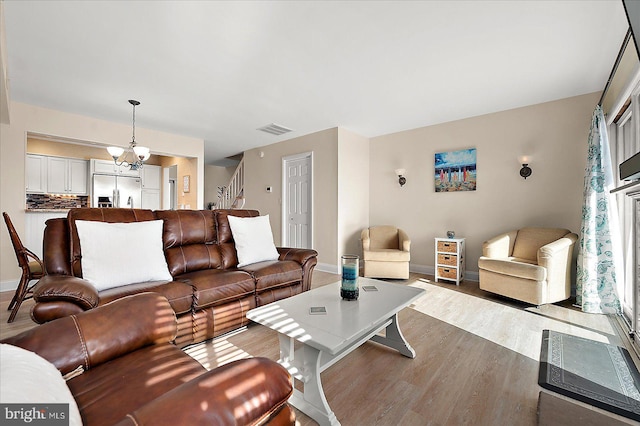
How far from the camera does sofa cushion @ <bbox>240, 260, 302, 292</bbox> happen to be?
2596mm

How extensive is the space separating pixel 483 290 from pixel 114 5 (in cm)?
474

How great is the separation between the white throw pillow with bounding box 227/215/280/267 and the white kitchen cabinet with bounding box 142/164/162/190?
4.99 metres

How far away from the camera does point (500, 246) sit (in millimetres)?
3686

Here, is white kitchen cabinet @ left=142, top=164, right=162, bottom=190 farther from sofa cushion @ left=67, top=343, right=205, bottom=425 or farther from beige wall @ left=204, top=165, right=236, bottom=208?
sofa cushion @ left=67, top=343, right=205, bottom=425

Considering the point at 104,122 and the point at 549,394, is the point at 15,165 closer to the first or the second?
the point at 104,122

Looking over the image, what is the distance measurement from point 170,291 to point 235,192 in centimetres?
548

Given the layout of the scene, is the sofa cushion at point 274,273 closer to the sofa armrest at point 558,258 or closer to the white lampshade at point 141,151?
the white lampshade at point 141,151

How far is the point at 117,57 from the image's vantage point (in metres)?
2.71

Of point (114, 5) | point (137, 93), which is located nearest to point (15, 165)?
point (137, 93)

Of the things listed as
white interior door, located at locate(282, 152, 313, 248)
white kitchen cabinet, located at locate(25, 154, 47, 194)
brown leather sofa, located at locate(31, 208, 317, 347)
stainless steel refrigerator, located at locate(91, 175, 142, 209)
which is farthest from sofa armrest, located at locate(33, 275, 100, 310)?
white kitchen cabinet, located at locate(25, 154, 47, 194)

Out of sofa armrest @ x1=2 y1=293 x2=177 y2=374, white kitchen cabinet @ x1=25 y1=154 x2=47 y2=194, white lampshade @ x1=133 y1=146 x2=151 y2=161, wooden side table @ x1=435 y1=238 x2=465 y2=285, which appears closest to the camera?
sofa armrest @ x1=2 y1=293 x2=177 y2=374

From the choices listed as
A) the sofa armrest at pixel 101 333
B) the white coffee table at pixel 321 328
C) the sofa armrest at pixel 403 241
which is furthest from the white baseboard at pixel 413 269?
the sofa armrest at pixel 101 333

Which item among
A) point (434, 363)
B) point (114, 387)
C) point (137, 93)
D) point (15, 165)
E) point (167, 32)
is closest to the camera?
point (114, 387)

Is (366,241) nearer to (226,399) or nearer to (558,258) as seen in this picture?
(558,258)
